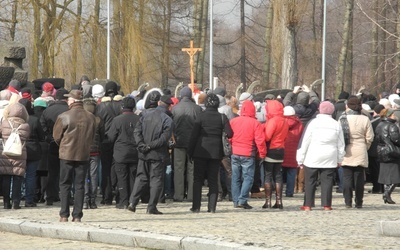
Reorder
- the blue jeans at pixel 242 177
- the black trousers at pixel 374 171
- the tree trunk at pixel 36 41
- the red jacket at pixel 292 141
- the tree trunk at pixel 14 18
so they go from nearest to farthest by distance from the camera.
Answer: the blue jeans at pixel 242 177, the red jacket at pixel 292 141, the black trousers at pixel 374 171, the tree trunk at pixel 36 41, the tree trunk at pixel 14 18

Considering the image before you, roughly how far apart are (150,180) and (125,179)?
1.13 meters

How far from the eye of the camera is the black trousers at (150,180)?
1859cm

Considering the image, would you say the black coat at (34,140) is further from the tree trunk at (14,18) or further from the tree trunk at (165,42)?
the tree trunk at (165,42)

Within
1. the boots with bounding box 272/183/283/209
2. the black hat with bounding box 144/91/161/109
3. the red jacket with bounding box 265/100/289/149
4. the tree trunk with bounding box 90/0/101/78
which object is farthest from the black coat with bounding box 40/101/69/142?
the tree trunk with bounding box 90/0/101/78

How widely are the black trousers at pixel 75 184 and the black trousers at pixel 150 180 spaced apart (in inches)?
63.3

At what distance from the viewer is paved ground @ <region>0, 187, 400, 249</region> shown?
46.8 ft

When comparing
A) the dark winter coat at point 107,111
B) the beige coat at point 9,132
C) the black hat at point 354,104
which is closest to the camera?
the beige coat at point 9,132

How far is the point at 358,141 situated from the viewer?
20.5m

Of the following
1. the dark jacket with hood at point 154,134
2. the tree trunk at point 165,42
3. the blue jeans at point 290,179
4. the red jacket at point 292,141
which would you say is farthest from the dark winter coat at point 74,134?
the tree trunk at point 165,42

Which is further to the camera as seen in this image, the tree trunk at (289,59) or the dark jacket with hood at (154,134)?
the tree trunk at (289,59)

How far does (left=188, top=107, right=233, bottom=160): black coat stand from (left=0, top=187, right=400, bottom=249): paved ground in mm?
957

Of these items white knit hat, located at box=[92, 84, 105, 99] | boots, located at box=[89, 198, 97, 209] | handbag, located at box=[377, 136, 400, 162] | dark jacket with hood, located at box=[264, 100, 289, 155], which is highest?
white knit hat, located at box=[92, 84, 105, 99]

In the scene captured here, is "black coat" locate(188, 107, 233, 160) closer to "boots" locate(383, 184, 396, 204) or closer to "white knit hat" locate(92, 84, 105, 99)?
"white knit hat" locate(92, 84, 105, 99)

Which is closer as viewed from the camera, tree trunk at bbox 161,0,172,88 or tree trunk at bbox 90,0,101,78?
tree trunk at bbox 90,0,101,78
